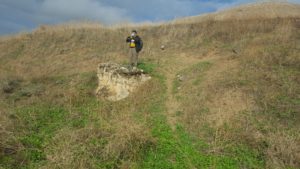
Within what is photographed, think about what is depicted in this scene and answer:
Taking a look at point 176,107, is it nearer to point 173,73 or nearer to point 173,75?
point 173,75

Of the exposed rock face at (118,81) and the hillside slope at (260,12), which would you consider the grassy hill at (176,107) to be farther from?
the hillside slope at (260,12)

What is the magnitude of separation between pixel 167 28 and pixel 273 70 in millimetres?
11180

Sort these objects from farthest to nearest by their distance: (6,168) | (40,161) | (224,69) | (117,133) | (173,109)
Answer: (224,69) → (173,109) → (117,133) → (40,161) → (6,168)

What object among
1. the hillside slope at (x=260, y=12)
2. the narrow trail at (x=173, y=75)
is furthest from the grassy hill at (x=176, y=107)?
the hillside slope at (x=260, y=12)

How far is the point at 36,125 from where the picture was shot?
819 centimetres

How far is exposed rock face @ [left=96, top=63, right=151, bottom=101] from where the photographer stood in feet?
37.3

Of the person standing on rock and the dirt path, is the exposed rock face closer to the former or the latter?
the person standing on rock

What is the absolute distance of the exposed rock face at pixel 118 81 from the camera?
11375 mm

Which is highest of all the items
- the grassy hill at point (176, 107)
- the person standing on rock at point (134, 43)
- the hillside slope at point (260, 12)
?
the hillside slope at point (260, 12)

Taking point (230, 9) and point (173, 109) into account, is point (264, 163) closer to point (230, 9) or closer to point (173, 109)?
point (173, 109)

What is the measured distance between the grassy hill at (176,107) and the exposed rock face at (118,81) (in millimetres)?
554

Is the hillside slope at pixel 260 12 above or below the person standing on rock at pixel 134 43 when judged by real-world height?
above

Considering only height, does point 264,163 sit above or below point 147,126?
below

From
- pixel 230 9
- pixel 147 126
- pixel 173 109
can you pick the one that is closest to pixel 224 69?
pixel 173 109
